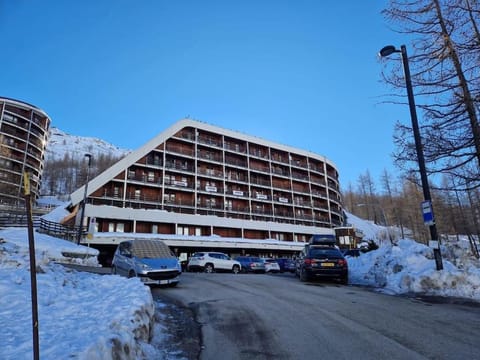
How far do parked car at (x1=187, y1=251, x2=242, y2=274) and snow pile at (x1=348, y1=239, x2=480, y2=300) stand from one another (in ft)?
36.9

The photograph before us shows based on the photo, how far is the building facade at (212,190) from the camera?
41375 mm

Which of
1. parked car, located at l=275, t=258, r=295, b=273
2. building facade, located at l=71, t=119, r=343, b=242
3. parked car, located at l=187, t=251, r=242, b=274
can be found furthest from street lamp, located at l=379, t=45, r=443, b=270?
building facade, located at l=71, t=119, r=343, b=242

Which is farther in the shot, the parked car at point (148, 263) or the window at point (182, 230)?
the window at point (182, 230)

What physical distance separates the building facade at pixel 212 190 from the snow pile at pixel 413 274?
1216 inches

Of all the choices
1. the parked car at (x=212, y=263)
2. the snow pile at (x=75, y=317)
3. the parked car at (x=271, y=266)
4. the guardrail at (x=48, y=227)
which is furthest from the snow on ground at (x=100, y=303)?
the guardrail at (x=48, y=227)

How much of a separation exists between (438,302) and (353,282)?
244 inches

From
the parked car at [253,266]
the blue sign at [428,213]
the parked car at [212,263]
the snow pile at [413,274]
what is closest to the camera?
the snow pile at [413,274]

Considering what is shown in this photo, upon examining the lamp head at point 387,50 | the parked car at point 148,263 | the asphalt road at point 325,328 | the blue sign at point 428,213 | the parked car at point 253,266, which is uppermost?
the lamp head at point 387,50

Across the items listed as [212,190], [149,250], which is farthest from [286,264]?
[212,190]

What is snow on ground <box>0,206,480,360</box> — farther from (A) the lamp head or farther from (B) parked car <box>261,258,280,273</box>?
(B) parked car <box>261,258,280,273</box>

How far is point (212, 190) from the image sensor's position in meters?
51.1

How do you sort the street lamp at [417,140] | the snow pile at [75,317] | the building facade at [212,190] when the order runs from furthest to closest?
the building facade at [212,190], the street lamp at [417,140], the snow pile at [75,317]

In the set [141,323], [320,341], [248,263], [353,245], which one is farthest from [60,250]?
[353,245]

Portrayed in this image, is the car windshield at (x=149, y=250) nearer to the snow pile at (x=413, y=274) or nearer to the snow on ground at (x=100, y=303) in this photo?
the snow on ground at (x=100, y=303)
